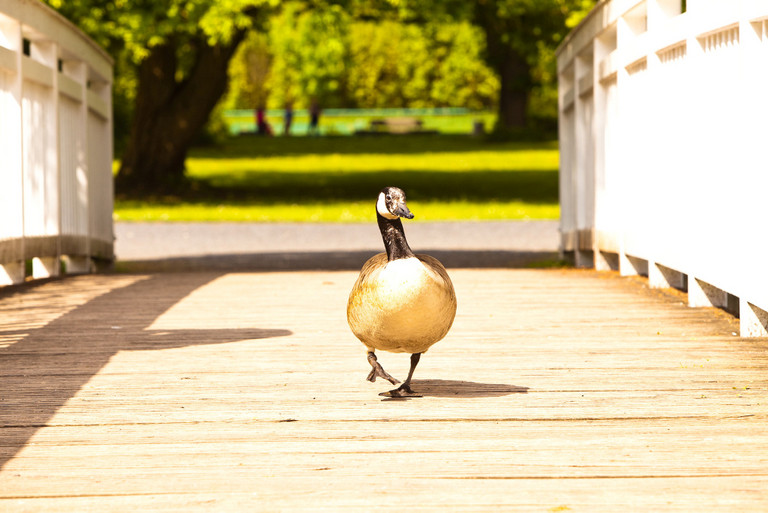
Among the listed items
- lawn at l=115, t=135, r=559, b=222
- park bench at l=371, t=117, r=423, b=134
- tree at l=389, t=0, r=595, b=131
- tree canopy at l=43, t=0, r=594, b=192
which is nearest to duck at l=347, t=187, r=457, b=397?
tree canopy at l=43, t=0, r=594, b=192

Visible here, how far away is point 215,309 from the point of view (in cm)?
827

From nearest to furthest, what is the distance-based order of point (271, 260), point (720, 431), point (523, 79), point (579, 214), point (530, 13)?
point (720, 431), point (579, 214), point (271, 260), point (530, 13), point (523, 79)

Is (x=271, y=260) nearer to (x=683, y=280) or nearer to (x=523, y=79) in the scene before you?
(x=683, y=280)

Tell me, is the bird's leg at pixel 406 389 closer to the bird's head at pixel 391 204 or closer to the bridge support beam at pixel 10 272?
the bird's head at pixel 391 204

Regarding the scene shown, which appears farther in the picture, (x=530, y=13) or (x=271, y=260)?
(x=530, y=13)

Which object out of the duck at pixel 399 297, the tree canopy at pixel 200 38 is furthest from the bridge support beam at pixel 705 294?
the tree canopy at pixel 200 38

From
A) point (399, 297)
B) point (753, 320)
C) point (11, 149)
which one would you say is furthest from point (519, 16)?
point (399, 297)

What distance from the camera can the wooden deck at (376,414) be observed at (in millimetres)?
3553

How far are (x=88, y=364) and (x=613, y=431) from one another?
285cm

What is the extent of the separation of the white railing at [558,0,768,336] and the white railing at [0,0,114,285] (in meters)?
4.81

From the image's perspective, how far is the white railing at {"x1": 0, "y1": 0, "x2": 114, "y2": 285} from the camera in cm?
902

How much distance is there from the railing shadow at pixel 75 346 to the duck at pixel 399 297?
53.2 inches

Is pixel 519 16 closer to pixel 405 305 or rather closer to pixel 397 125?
pixel 405 305

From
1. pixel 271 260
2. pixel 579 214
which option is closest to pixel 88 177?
pixel 271 260
